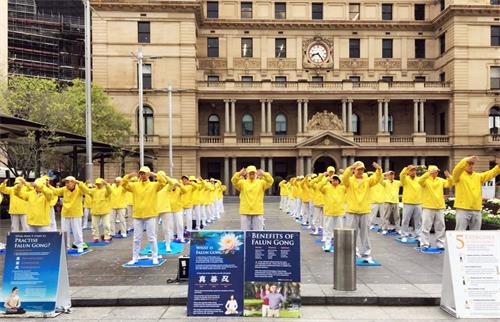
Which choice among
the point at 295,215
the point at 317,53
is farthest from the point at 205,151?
the point at 295,215

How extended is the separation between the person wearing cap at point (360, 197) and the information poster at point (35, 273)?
6416 mm

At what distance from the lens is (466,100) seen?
49.2 metres

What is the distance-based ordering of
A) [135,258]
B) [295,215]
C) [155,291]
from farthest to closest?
[295,215], [135,258], [155,291]

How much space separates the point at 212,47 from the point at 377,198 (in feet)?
126

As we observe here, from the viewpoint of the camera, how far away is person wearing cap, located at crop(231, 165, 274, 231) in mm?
11625

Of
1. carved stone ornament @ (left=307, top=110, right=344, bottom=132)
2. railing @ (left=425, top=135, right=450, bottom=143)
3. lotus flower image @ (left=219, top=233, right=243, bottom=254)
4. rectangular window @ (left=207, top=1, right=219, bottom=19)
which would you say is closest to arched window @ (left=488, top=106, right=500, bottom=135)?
railing @ (left=425, top=135, right=450, bottom=143)

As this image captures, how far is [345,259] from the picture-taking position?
8688 millimetres

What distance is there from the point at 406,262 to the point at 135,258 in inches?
254

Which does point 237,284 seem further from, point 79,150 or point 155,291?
point 79,150

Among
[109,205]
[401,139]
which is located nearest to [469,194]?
[109,205]

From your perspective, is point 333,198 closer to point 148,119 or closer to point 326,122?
point 326,122

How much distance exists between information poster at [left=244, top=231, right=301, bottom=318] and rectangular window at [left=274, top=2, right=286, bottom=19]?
48.2 meters

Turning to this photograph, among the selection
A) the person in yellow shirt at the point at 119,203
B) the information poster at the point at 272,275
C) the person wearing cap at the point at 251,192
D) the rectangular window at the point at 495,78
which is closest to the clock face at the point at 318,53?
the rectangular window at the point at 495,78

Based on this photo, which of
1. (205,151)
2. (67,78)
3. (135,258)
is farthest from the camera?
(67,78)
